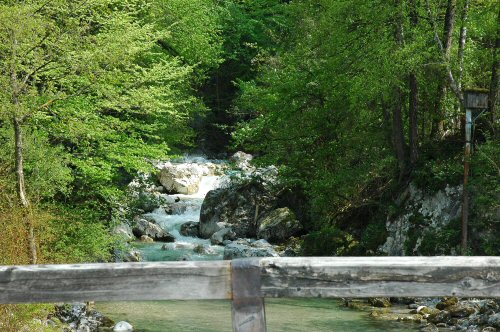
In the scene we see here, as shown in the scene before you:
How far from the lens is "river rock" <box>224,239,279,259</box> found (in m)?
20.2

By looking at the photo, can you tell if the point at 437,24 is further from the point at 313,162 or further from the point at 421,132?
the point at 313,162

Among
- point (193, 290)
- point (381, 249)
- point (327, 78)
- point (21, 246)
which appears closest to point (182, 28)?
point (327, 78)

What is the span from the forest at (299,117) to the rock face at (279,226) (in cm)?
68

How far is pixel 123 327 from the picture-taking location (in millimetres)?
12234

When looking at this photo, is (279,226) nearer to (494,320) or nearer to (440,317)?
(440,317)

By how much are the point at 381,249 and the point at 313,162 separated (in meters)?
5.23

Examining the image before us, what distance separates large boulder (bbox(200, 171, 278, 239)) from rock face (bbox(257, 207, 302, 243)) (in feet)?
2.23

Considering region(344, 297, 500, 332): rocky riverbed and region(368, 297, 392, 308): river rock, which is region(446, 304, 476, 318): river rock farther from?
region(368, 297, 392, 308): river rock

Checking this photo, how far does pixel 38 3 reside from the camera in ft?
40.0

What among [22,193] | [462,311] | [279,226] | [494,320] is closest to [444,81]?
[462,311]

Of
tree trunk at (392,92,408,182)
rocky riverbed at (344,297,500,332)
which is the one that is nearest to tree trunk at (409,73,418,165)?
tree trunk at (392,92,408,182)

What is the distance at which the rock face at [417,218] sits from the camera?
15789 millimetres

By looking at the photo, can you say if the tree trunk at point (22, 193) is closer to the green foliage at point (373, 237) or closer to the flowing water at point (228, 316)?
the flowing water at point (228, 316)

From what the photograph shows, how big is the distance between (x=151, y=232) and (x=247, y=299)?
2169 cm
